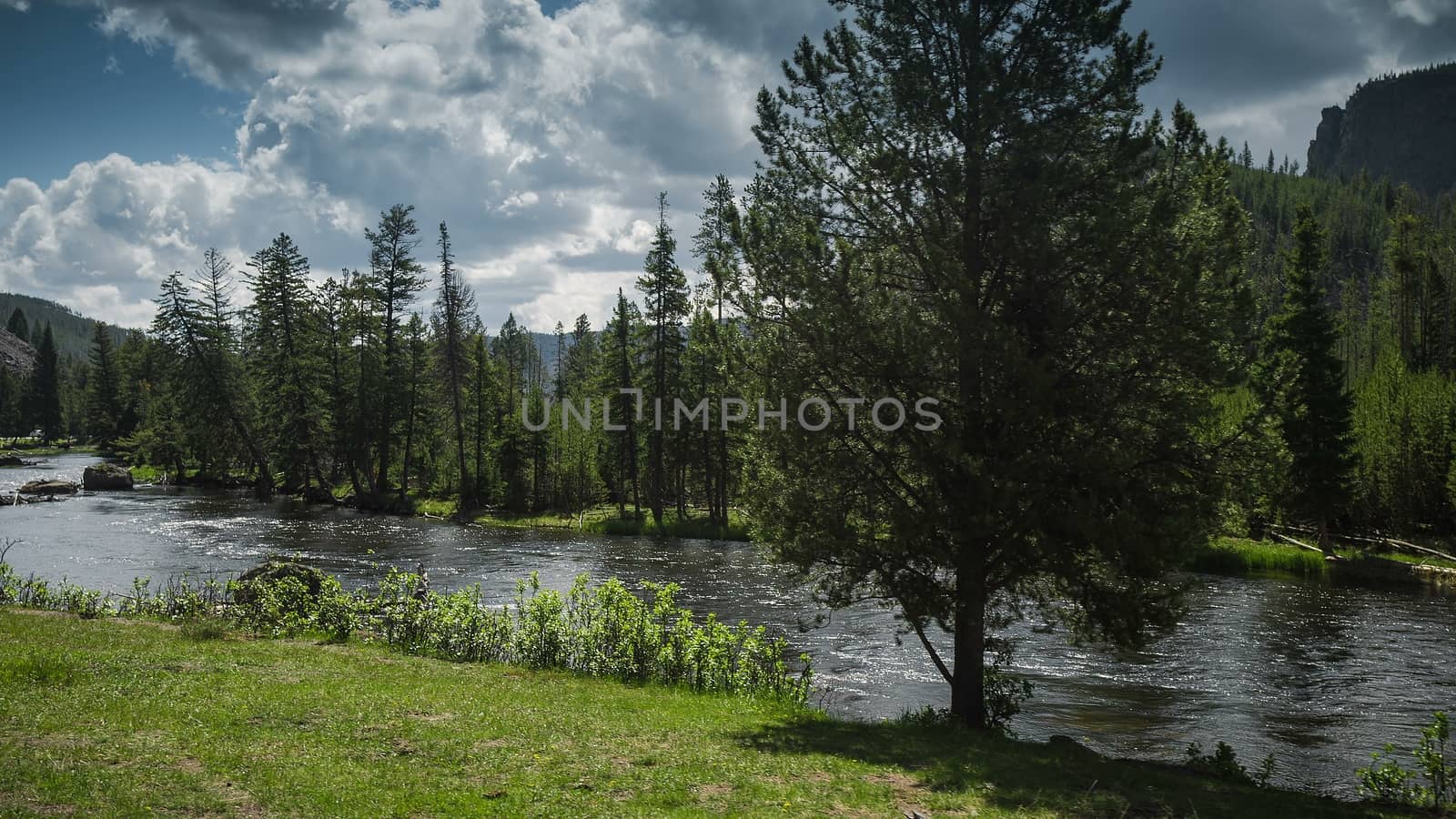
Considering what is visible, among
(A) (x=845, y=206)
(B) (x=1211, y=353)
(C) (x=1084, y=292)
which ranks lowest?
(B) (x=1211, y=353)

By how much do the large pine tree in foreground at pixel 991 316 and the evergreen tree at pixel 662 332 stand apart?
34.5 meters

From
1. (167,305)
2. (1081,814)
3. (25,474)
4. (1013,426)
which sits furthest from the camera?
(25,474)

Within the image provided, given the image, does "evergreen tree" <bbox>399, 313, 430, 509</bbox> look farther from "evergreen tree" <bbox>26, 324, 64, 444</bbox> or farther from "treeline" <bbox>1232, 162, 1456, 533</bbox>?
"evergreen tree" <bbox>26, 324, 64, 444</bbox>

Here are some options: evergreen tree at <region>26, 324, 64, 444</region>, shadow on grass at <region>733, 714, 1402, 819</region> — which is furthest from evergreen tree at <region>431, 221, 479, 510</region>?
evergreen tree at <region>26, 324, 64, 444</region>

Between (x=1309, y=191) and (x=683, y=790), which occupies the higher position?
(x=1309, y=191)

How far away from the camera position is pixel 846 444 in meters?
11.5

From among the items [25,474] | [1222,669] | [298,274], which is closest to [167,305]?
[298,274]

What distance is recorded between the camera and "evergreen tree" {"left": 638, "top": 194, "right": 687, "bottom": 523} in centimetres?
4647

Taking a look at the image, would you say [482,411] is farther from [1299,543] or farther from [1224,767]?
[1224,767]

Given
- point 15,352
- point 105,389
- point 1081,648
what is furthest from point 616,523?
point 15,352

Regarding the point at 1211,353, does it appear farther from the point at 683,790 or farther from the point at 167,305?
the point at 167,305

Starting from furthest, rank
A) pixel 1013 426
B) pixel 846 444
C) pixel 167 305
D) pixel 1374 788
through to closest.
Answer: pixel 167 305
pixel 846 444
pixel 1013 426
pixel 1374 788

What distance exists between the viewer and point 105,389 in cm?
9519

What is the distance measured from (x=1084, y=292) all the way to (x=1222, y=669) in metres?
11.6
